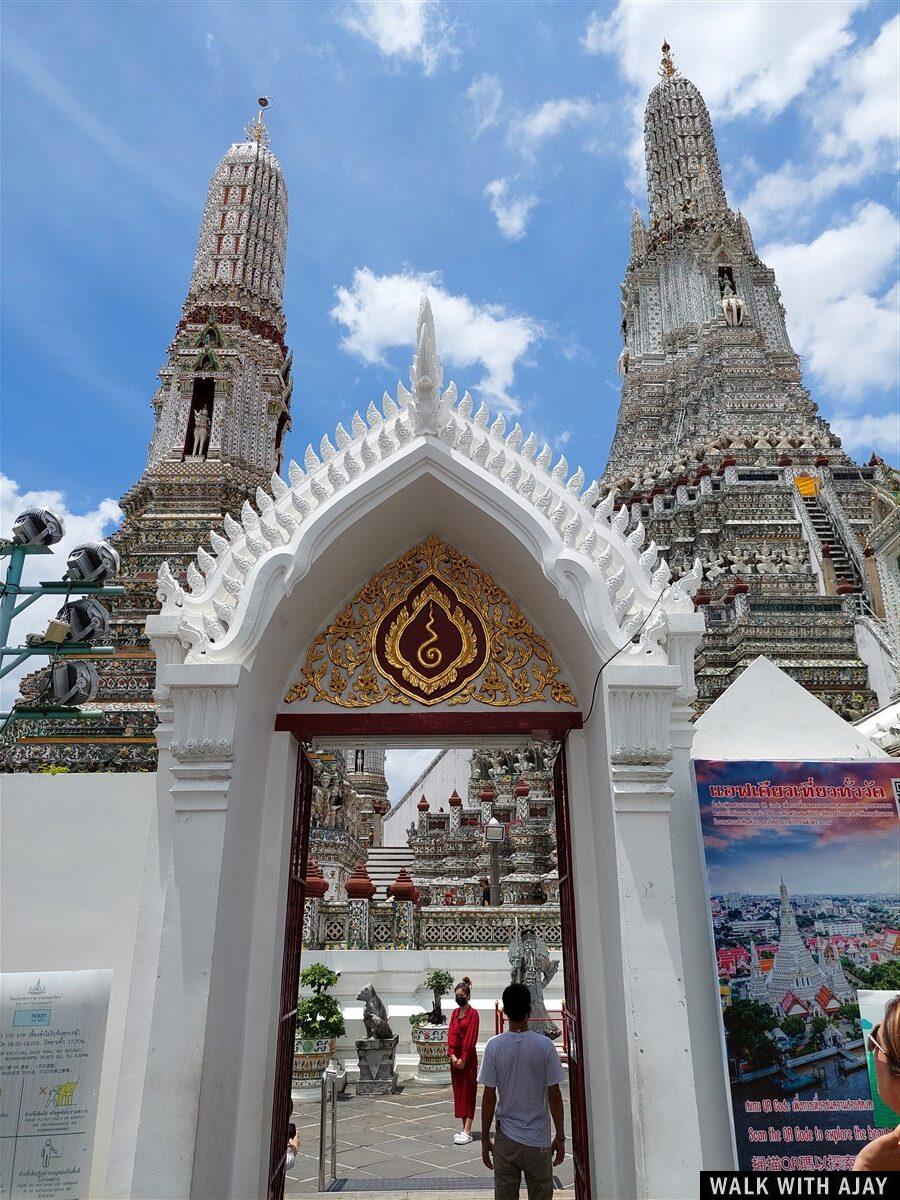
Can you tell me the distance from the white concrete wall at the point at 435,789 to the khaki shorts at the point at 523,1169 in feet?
104

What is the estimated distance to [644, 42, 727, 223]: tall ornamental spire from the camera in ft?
154

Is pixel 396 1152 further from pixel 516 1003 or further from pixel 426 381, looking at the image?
pixel 426 381

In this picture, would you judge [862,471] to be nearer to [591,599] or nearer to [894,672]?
[894,672]

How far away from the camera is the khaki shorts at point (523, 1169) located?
14.5 feet

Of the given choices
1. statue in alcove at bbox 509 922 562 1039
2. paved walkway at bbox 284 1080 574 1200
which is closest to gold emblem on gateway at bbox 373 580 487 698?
paved walkway at bbox 284 1080 574 1200

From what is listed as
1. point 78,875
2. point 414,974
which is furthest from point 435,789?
point 78,875

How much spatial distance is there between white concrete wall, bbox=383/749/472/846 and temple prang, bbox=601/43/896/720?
13.6 metres

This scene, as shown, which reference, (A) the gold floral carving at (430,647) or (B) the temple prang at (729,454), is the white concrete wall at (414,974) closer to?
(B) the temple prang at (729,454)

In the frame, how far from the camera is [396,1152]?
27.5 feet

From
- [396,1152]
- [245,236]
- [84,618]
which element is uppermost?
[245,236]

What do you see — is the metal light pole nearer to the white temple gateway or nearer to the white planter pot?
the white temple gateway

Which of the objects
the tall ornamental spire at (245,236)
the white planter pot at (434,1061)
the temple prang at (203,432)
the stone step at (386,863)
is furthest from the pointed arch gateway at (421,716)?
the tall ornamental spire at (245,236)

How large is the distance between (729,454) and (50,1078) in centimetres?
3106

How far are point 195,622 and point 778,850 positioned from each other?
351 cm
